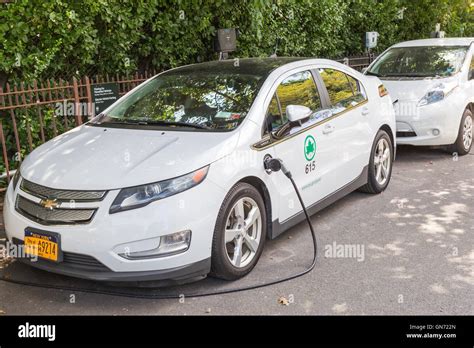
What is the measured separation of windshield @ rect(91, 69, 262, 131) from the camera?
487 centimetres

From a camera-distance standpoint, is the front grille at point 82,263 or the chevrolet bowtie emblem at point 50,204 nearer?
the front grille at point 82,263

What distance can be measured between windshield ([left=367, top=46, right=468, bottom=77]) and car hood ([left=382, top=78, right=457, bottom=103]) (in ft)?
0.79

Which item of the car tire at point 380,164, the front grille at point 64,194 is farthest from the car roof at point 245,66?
the front grille at point 64,194

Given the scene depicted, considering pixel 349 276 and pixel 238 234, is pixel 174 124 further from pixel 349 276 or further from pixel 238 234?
pixel 349 276

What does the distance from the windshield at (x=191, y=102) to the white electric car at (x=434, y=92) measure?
3793 millimetres

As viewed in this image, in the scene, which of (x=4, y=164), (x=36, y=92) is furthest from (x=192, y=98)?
(x=4, y=164)

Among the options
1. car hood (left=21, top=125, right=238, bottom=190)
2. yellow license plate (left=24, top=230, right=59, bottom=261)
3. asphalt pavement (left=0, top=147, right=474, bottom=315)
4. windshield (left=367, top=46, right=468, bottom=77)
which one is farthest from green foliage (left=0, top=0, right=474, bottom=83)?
yellow license plate (left=24, top=230, right=59, bottom=261)

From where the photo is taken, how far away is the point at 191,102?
5105 millimetres

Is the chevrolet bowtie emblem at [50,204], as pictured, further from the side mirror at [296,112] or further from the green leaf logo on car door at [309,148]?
the green leaf logo on car door at [309,148]

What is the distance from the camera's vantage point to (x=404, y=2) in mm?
15078

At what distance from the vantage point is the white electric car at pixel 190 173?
401 cm

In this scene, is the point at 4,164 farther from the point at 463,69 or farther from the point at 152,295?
the point at 463,69

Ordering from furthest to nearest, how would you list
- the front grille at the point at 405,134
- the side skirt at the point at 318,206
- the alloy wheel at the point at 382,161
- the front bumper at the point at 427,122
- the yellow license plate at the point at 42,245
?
the front grille at the point at 405,134 → the front bumper at the point at 427,122 → the alloy wheel at the point at 382,161 → the side skirt at the point at 318,206 → the yellow license plate at the point at 42,245

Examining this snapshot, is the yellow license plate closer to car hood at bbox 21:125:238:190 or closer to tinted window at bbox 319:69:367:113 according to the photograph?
car hood at bbox 21:125:238:190
